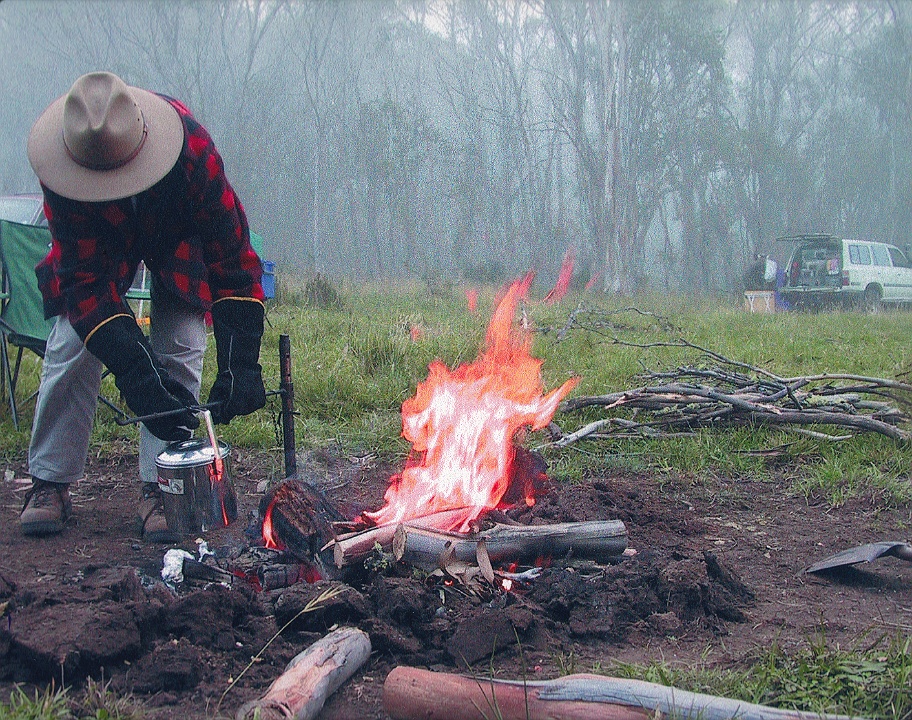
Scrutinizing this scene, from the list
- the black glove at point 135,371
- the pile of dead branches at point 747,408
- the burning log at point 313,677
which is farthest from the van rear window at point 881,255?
the burning log at point 313,677

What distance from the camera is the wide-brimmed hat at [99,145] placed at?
260cm

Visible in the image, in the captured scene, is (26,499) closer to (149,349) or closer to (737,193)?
(149,349)

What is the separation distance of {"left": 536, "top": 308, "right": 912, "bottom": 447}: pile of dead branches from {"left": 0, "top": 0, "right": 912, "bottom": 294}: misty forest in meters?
20.5

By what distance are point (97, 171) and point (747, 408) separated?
139 inches

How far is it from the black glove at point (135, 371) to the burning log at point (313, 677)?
116cm

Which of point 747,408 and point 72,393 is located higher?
point 72,393

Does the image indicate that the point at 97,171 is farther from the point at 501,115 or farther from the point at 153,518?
the point at 501,115

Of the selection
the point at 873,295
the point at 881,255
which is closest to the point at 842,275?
the point at 873,295

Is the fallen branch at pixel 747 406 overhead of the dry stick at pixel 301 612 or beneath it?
overhead

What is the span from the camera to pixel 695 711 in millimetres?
1608

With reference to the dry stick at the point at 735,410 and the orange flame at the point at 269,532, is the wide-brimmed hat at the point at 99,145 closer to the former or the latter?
the orange flame at the point at 269,532

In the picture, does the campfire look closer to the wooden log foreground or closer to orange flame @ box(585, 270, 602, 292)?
the wooden log foreground

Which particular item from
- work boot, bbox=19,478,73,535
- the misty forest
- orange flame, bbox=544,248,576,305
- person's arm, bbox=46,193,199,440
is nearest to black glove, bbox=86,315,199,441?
person's arm, bbox=46,193,199,440

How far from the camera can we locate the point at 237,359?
10.1ft
